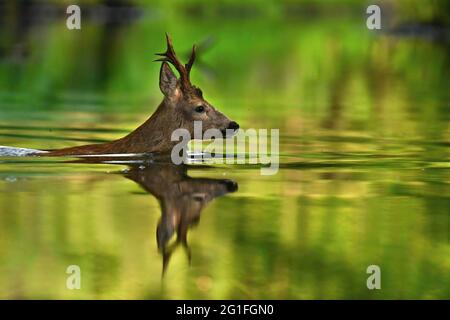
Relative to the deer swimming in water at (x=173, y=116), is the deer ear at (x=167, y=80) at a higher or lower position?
higher

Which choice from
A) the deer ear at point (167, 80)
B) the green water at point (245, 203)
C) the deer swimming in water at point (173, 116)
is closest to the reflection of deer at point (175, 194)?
the green water at point (245, 203)

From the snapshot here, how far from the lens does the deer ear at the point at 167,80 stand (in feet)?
45.6

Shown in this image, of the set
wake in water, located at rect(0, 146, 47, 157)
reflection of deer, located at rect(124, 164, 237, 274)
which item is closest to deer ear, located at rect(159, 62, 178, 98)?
reflection of deer, located at rect(124, 164, 237, 274)

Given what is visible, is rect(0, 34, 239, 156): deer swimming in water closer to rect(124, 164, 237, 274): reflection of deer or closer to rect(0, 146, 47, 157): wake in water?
rect(124, 164, 237, 274): reflection of deer

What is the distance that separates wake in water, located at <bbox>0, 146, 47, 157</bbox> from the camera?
15.1 meters

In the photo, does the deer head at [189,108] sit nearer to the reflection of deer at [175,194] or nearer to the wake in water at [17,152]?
the reflection of deer at [175,194]

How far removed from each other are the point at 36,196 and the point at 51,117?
7276 mm

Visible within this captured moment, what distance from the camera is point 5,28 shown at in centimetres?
4375

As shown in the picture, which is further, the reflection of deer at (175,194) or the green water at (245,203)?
the reflection of deer at (175,194)

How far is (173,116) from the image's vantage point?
14.3m

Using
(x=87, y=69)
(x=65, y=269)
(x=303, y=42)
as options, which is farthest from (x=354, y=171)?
(x=303, y=42)

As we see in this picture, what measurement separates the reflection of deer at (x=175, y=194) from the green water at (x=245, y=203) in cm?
3

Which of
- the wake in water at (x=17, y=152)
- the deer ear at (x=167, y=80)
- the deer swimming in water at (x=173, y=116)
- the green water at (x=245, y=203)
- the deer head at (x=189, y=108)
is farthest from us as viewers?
the wake in water at (x=17, y=152)

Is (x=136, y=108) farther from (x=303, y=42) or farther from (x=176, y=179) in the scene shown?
(x=303, y=42)
